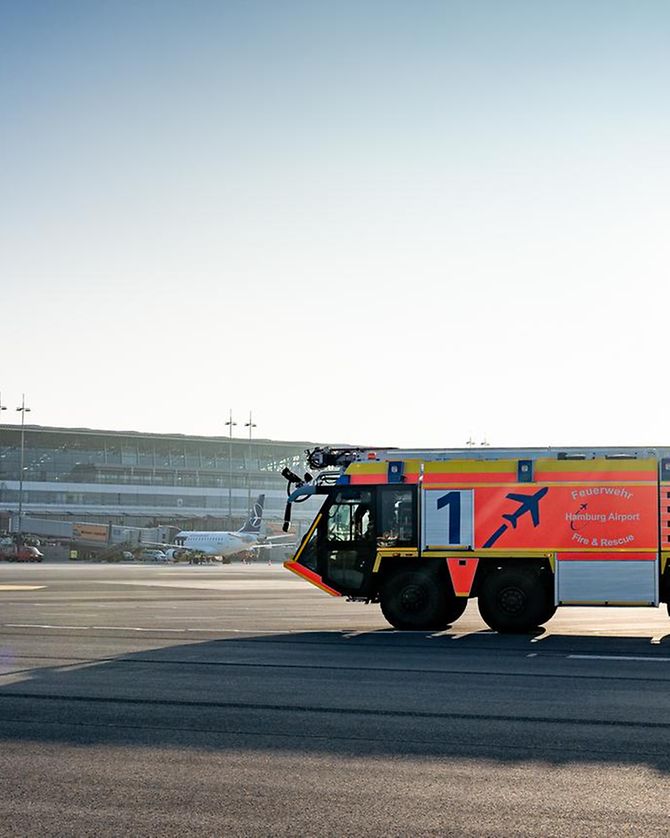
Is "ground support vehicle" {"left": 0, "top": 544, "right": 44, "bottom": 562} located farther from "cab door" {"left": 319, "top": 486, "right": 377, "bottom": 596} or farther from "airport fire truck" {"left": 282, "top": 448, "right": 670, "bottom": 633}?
"cab door" {"left": 319, "top": 486, "right": 377, "bottom": 596}

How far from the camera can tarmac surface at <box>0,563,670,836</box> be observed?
293 inches

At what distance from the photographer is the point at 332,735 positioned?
33.9 ft

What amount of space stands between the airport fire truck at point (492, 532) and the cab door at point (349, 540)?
24 mm

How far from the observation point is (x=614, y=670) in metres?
15.4

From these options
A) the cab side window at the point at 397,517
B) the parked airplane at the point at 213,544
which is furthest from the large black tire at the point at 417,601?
the parked airplane at the point at 213,544

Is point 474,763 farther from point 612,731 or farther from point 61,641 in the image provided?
point 61,641

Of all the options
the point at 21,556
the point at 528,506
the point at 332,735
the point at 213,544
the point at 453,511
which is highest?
the point at 528,506

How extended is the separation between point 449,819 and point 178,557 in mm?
104032

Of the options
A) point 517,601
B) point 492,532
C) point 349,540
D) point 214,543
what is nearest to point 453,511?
point 492,532

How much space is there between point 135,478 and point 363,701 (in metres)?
147

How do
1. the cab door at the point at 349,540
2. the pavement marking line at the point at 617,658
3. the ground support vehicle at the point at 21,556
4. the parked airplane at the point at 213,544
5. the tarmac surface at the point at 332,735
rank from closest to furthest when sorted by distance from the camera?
the tarmac surface at the point at 332,735 < the pavement marking line at the point at 617,658 < the cab door at the point at 349,540 < the ground support vehicle at the point at 21,556 < the parked airplane at the point at 213,544

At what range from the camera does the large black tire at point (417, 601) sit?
21922mm

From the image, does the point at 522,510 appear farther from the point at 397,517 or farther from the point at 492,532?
the point at 397,517

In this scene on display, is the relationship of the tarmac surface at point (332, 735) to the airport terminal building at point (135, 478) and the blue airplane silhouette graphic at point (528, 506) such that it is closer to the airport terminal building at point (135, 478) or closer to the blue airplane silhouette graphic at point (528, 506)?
the blue airplane silhouette graphic at point (528, 506)
